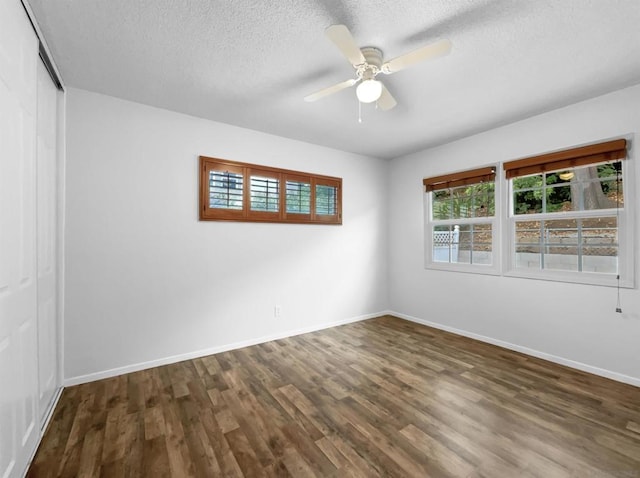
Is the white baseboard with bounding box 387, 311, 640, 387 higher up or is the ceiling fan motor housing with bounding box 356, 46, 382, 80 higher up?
the ceiling fan motor housing with bounding box 356, 46, 382, 80

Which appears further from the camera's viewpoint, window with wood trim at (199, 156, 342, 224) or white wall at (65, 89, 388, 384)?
window with wood trim at (199, 156, 342, 224)

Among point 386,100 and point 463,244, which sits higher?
point 386,100

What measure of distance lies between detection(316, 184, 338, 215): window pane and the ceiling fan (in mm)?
Answer: 1841

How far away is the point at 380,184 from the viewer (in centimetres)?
465

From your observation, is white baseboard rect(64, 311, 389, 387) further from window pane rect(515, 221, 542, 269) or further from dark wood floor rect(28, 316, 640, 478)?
window pane rect(515, 221, 542, 269)

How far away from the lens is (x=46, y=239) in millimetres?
2082

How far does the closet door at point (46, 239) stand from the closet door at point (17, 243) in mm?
303

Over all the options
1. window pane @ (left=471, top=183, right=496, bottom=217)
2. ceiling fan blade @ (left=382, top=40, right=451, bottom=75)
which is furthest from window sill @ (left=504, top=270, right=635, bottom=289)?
ceiling fan blade @ (left=382, top=40, right=451, bottom=75)

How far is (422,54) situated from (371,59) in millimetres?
402

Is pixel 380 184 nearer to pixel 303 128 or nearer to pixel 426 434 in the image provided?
pixel 303 128

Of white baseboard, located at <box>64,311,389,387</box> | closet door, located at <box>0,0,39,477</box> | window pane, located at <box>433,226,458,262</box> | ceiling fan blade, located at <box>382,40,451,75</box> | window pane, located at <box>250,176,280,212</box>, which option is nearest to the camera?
closet door, located at <box>0,0,39,477</box>

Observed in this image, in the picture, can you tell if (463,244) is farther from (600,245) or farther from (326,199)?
(326,199)

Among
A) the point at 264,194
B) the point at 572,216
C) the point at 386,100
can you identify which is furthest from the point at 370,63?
the point at 572,216

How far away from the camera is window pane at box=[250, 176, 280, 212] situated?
3.42 metres
